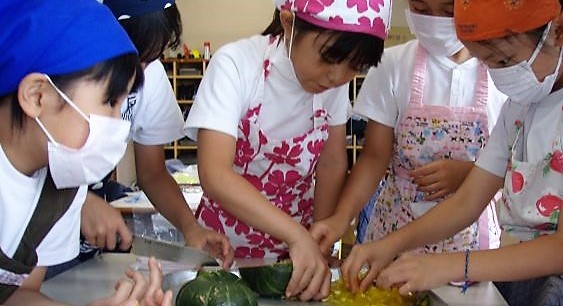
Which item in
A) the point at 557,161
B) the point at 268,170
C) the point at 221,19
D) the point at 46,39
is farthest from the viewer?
the point at 221,19

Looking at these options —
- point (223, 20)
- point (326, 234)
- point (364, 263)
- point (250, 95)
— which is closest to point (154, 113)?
point (250, 95)

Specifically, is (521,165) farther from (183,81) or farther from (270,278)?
(183,81)

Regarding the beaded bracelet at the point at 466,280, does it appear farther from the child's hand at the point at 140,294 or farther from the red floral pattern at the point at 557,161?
the child's hand at the point at 140,294

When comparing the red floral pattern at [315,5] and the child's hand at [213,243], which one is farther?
the child's hand at [213,243]

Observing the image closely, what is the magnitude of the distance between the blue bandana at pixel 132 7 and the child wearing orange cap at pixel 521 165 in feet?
1.91

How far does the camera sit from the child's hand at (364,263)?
1227 mm

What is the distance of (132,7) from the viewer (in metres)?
1.21

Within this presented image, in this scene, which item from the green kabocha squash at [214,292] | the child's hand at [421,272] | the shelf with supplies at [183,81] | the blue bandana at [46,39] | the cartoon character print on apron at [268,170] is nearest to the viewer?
the blue bandana at [46,39]

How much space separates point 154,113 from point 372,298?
0.67 meters

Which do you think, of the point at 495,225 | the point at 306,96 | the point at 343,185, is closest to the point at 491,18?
the point at 306,96

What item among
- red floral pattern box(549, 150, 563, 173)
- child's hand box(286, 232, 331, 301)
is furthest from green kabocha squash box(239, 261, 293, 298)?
red floral pattern box(549, 150, 563, 173)

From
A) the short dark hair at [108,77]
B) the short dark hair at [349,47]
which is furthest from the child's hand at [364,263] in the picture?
the short dark hair at [108,77]

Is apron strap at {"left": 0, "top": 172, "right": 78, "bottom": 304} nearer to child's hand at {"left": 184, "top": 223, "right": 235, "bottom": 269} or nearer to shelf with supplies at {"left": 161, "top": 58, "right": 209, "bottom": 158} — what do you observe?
child's hand at {"left": 184, "top": 223, "right": 235, "bottom": 269}

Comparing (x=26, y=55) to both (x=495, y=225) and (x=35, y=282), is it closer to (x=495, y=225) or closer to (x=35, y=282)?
(x=35, y=282)
